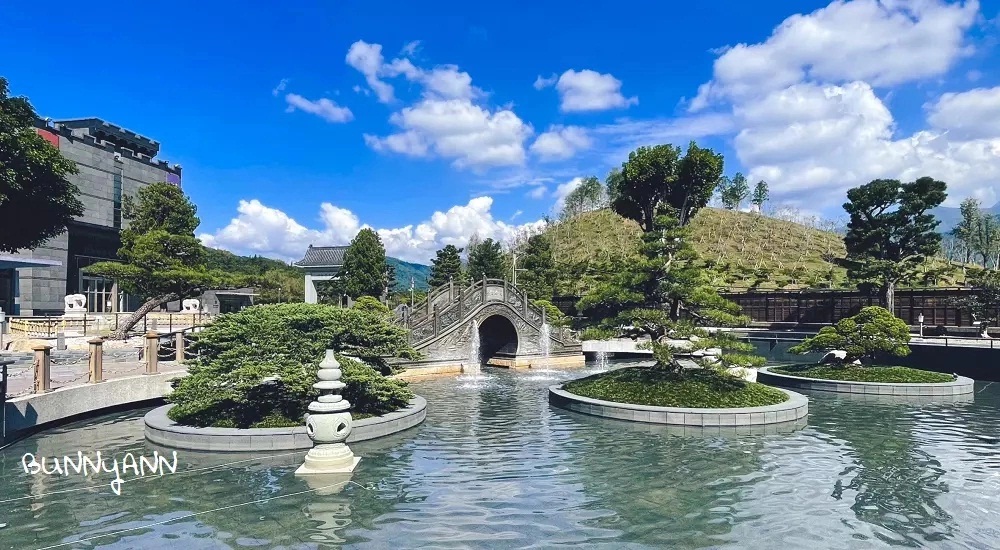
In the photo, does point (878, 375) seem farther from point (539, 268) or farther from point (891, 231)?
A: point (539, 268)

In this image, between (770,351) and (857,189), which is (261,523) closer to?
(770,351)

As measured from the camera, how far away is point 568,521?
28.8 ft

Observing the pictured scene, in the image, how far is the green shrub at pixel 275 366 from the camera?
532 inches

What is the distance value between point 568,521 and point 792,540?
10.3 feet

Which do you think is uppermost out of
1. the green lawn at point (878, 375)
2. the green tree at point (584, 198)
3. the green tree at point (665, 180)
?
the green tree at point (584, 198)

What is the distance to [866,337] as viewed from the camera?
2353 centimetres

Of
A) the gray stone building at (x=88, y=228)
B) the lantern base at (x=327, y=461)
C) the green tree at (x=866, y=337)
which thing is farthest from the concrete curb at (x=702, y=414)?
the gray stone building at (x=88, y=228)

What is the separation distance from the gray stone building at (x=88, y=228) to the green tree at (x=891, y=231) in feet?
177

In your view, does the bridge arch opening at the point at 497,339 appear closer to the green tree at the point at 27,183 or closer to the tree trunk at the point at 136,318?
the tree trunk at the point at 136,318

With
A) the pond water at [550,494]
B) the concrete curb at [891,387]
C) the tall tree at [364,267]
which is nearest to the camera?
the pond water at [550,494]

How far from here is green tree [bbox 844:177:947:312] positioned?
3956 cm

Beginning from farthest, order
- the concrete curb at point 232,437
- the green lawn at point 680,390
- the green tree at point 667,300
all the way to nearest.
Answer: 1. the green tree at point 667,300
2. the green lawn at point 680,390
3. the concrete curb at point 232,437

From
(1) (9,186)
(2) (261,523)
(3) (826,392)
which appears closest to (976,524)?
(2) (261,523)

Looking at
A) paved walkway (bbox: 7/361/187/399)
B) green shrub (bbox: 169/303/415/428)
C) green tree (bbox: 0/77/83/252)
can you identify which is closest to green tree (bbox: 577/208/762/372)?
green shrub (bbox: 169/303/415/428)
